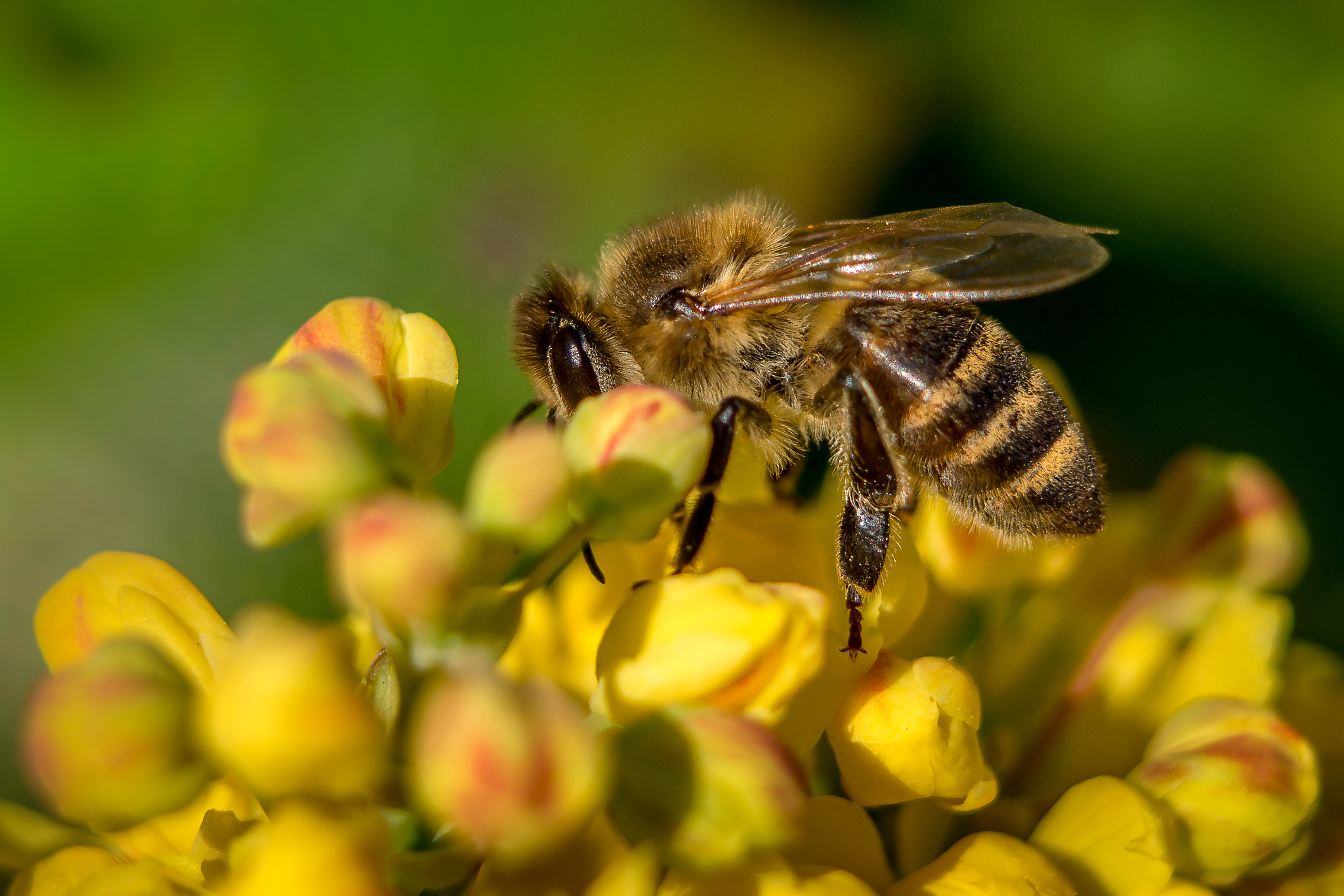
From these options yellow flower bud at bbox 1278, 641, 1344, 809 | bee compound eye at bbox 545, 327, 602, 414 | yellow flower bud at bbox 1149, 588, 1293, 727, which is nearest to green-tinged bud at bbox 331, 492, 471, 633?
bee compound eye at bbox 545, 327, 602, 414

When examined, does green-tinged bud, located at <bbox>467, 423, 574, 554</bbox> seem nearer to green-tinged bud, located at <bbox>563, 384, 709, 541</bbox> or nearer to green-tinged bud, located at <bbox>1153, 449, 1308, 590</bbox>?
green-tinged bud, located at <bbox>563, 384, 709, 541</bbox>

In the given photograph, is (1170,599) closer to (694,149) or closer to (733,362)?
(733,362)

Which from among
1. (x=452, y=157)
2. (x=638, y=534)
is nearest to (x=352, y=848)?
(x=638, y=534)

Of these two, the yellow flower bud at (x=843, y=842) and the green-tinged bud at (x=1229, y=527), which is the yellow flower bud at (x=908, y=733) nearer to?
the yellow flower bud at (x=843, y=842)

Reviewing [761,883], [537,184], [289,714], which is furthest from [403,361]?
[537,184]

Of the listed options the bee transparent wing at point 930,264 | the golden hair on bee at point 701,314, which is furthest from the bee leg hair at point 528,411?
the bee transparent wing at point 930,264
